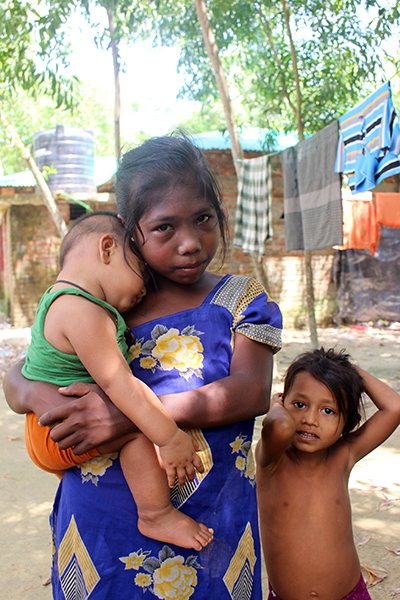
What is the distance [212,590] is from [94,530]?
33 cm

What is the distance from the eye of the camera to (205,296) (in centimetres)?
136

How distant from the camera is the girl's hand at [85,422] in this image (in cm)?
112

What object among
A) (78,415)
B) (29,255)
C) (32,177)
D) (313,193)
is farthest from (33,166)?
(78,415)

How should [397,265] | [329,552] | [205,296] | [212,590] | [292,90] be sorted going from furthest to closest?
1. [397,265]
2. [292,90]
3. [329,552]
4. [205,296]
5. [212,590]

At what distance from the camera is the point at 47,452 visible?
1217 millimetres

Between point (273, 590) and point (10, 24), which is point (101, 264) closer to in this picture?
point (273, 590)

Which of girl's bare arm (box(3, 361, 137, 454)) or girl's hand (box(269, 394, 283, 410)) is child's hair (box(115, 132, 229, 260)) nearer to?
girl's bare arm (box(3, 361, 137, 454))

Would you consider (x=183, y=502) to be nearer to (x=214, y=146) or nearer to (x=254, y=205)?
(x=254, y=205)

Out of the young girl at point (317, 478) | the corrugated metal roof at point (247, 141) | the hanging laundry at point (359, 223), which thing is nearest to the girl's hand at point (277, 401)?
the young girl at point (317, 478)

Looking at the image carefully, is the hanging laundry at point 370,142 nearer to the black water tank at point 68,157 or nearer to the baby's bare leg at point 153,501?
the baby's bare leg at point 153,501

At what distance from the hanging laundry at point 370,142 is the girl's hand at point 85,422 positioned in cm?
365

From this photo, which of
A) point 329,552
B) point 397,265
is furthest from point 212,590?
point 397,265

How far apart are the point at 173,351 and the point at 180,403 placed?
165 millimetres

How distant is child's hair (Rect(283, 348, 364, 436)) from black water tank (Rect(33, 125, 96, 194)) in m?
8.50
